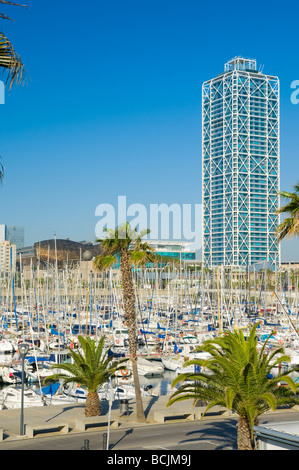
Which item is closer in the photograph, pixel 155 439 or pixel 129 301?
pixel 155 439

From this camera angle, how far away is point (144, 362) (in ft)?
166

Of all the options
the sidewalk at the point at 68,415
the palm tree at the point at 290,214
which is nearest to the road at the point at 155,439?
the sidewalk at the point at 68,415

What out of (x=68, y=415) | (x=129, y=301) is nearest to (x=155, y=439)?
(x=68, y=415)

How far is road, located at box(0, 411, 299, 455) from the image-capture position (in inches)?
812

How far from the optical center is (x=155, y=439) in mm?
22062

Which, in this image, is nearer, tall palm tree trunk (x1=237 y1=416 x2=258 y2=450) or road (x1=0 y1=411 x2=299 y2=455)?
tall palm tree trunk (x1=237 y1=416 x2=258 y2=450)

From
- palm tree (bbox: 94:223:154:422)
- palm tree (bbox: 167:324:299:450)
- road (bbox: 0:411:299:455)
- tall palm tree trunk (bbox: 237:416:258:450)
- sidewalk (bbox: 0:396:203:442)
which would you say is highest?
palm tree (bbox: 94:223:154:422)

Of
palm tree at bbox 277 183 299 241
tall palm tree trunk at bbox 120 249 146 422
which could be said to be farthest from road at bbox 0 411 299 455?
palm tree at bbox 277 183 299 241

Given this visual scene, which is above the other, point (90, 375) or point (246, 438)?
point (90, 375)

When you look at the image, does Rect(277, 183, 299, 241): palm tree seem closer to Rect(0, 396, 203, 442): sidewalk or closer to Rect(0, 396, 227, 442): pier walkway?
Rect(0, 396, 227, 442): pier walkway

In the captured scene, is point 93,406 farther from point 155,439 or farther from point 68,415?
point 155,439
